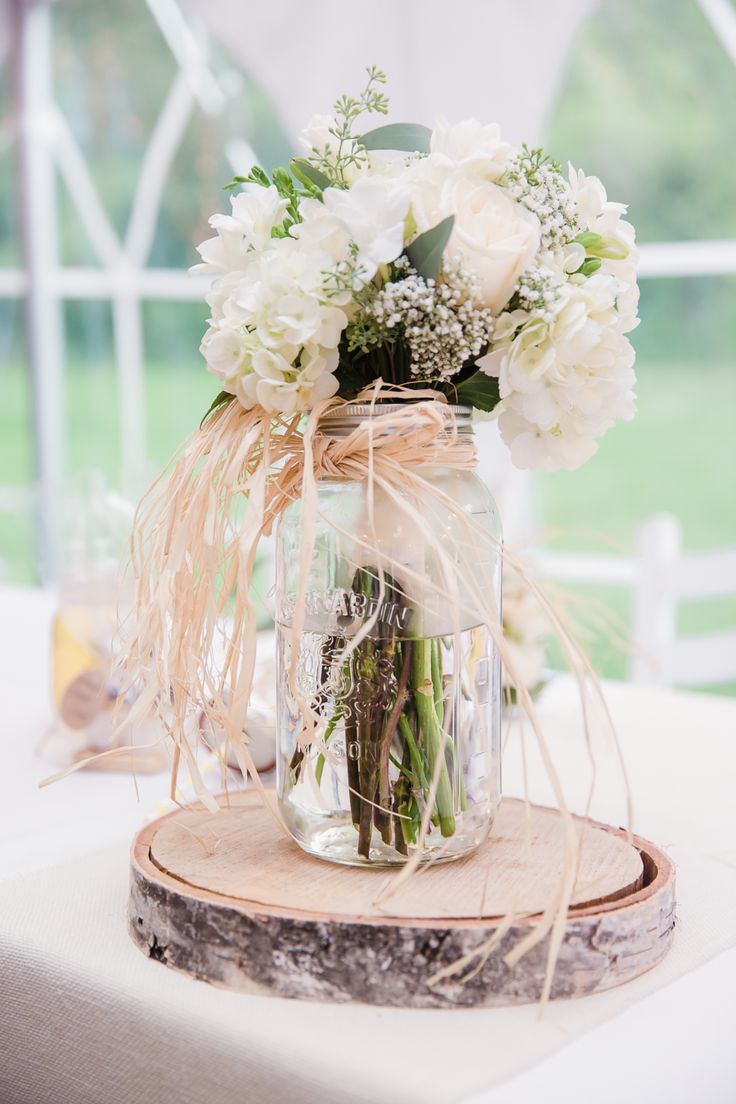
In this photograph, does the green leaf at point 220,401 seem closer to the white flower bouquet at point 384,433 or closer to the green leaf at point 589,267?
the white flower bouquet at point 384,433

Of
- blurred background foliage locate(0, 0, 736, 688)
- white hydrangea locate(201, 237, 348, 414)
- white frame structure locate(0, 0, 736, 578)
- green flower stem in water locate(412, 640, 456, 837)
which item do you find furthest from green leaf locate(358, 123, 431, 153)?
blurred background foliage locate(0, 0, 736, 688)

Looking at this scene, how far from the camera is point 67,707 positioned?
1313 mm

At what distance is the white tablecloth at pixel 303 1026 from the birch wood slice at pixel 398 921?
1 centimetres

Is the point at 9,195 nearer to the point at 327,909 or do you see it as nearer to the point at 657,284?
the point at 657,284

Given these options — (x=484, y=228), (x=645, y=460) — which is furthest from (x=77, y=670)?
(x=645, y=460)

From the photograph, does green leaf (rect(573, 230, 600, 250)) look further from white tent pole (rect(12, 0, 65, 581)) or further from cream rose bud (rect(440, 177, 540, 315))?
white tent pole (rect(12, 0, 65, 581))

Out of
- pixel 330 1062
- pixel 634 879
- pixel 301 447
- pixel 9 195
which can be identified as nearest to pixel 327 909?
pixel 330 1062

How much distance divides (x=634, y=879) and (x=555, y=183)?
1.56 feet

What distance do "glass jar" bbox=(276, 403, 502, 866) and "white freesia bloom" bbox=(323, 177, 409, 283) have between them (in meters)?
0.10

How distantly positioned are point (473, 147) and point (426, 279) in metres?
0.10

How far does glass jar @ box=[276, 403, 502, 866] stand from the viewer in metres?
0.79

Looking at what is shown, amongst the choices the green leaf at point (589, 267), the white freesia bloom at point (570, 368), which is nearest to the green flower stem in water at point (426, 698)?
the white freesia bloom at point (570, 368)

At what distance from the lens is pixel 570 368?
78cm

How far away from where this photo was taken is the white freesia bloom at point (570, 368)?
0.76m
